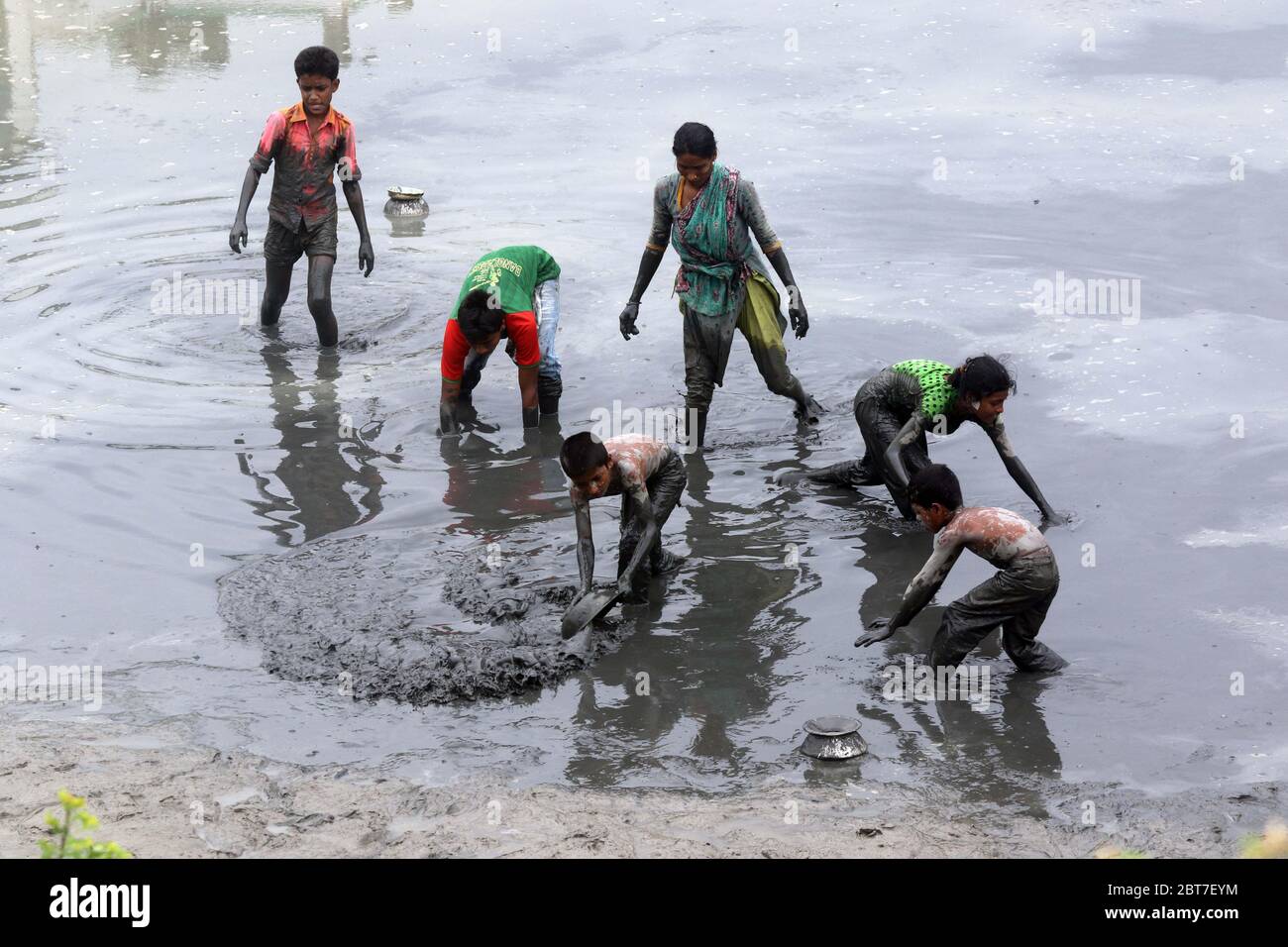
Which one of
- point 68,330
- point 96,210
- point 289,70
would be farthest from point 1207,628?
point 289,70

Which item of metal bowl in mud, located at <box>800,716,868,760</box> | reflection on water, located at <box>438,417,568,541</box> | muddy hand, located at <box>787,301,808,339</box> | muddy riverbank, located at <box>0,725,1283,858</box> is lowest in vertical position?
muddy riverbank, located at <box>0,725,1283,858</box>

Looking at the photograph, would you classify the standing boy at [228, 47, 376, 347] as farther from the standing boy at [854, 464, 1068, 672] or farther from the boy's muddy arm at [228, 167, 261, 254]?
the standing boy at [854, 464, 1068, 672]

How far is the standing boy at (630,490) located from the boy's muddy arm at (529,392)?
182cm

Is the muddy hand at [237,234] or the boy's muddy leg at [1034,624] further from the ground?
the muddy hand at [237,234]

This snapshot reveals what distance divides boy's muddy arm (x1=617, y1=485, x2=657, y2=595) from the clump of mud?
0.86 ft

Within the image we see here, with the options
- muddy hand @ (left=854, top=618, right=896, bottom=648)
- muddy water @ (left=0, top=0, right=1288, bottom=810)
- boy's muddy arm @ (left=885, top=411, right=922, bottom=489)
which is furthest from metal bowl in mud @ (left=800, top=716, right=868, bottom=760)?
boy's muddy arm @ (left=885, top=411, right=922, bottom=489)

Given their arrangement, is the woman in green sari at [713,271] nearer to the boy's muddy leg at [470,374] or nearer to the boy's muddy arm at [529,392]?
the boy's muddy arm at [529,392]

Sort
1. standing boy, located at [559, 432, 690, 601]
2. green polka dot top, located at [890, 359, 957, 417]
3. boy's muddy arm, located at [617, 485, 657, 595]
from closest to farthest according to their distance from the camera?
standing boy, located at [559, 432, 690, 601] < boy's muddy arm, located at [617, 485, 657, 595] < green polka dot top, located at [890, 359, 957, 417]

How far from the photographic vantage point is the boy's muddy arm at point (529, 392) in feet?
28.6

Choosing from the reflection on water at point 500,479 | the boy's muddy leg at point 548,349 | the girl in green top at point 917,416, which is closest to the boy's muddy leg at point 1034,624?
the girl in green top at point 917,416

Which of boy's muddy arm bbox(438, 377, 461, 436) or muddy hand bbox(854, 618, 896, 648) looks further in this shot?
boy's muddy arm bbox(438, 377, 461, 436)

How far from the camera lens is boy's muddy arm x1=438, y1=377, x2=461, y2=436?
878cm

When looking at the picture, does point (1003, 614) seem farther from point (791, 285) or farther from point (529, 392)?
→ point (529, 392)

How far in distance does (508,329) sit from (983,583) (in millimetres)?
3535
